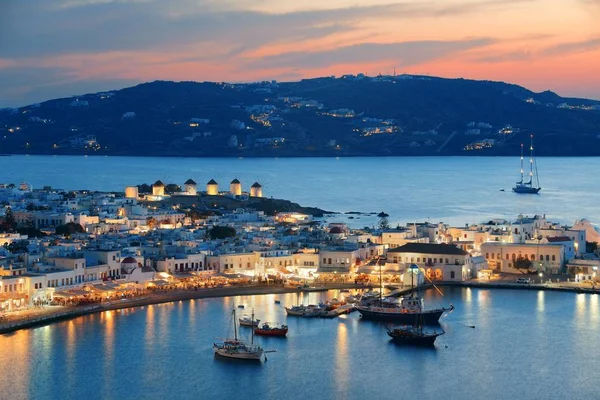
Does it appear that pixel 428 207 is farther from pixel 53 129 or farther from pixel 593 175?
pixel 53 129

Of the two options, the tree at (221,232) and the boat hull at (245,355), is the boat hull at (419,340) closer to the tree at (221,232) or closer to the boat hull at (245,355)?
the boat hull at (245,355)

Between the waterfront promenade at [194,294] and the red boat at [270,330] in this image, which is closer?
the red boat at [270,330]

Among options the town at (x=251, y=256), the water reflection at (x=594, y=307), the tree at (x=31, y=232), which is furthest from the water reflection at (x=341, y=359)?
the tree at (x=31, y=232)

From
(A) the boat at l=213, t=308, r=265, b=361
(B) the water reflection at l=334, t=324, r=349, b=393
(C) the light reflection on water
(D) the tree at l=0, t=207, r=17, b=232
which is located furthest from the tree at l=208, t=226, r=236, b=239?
(A) the boat at l=213, t=308, r=265, b=361

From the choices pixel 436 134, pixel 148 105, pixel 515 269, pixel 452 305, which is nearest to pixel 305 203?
pixel 515 269

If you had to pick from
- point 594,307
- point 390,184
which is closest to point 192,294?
point 594,307

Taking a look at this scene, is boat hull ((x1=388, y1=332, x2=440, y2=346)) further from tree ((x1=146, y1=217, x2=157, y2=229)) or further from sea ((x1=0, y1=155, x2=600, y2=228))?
sea ((x1=0, y1=155, x2=600, y2=228))

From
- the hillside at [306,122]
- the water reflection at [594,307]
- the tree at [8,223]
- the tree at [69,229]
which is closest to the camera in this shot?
the water reflection at [594,307]
